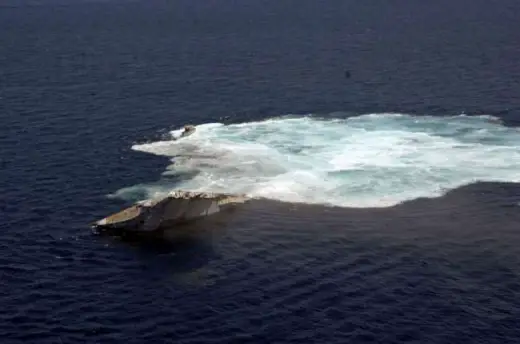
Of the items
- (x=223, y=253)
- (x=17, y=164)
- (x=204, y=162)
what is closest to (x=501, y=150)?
(x=204, y=162)

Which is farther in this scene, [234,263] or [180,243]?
[180,243]

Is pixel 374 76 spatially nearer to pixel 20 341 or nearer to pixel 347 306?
pixel 347 306

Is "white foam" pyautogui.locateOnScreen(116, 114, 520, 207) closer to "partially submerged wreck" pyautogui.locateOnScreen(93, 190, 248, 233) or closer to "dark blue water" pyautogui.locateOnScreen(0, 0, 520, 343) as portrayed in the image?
"dark blue water" pyautogui.locateOnScreen(0, 0, 520, 343)

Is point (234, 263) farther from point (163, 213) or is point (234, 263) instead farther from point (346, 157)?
point (346, 157)

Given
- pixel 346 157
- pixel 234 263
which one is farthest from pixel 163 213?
pixel 346 157

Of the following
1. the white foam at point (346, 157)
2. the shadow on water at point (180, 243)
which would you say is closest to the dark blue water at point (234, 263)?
the shadow on water at point (180, 243)

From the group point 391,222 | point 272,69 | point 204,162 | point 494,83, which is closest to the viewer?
point 391,222
